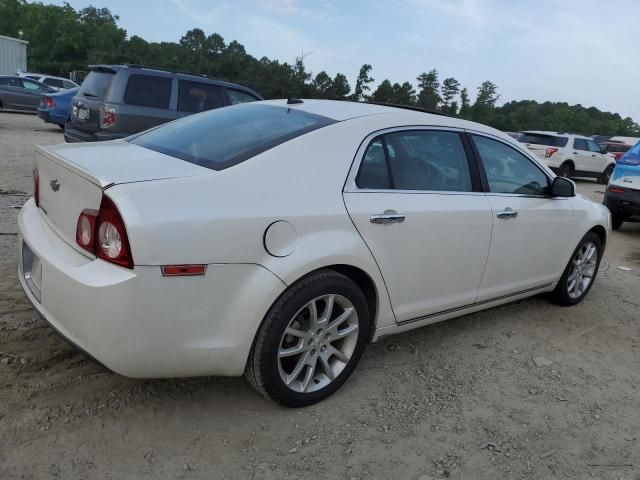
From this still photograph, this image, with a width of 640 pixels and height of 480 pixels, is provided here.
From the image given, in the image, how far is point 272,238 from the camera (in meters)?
2.49

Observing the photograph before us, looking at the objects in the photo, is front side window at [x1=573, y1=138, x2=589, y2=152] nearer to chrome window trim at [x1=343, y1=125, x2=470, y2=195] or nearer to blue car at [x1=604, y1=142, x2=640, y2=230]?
blue car at [x1=604, y1=142, x2=640, y2=230]

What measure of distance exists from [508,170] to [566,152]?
1361cm

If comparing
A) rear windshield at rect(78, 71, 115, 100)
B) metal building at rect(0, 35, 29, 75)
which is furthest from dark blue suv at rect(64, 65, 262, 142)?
metal building at rect(0, 35, 29, 75)

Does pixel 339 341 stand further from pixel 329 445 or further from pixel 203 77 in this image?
pixel 203 77

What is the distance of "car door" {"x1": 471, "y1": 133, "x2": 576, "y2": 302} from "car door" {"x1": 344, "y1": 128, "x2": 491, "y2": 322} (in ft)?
0.46

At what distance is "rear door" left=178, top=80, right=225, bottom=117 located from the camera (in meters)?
8.77

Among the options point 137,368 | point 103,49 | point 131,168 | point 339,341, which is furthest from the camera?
point 103,49

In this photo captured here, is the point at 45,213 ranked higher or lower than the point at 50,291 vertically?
higher

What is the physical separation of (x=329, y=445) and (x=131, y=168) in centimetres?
160

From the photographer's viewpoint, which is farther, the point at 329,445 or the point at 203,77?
the point at 203,77

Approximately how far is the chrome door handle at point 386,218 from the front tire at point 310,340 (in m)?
0.35

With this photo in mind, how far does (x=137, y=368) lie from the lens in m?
2.34

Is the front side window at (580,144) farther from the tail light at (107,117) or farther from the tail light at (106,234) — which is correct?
the tail light at (106,234)

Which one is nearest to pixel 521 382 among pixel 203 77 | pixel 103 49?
pixel 203 77
